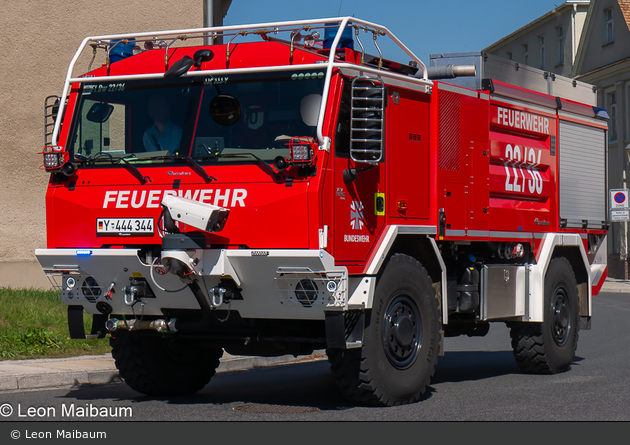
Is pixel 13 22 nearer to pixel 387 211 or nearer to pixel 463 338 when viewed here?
pixel 463 338

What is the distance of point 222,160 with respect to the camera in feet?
23.8

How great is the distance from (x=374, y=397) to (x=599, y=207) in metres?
5.74

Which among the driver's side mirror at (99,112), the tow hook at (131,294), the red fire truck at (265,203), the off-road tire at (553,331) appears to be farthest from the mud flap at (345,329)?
the off-road tire at (553,331)

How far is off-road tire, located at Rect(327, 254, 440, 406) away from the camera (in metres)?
7.42

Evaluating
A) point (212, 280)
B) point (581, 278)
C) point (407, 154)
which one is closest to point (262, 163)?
point (212, 280)

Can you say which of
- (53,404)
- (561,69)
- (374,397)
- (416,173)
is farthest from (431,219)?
(561,69)

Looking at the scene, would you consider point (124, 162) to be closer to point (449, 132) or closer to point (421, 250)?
point (421, 250)

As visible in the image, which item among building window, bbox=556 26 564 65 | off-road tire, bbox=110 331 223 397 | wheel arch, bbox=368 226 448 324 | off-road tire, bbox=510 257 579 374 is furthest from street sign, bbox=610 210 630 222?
off-road tire, bbox=110 331 223 397

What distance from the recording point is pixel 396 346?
781 cm

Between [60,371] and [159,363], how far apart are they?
1.61 m

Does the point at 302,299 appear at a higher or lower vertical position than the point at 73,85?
lower

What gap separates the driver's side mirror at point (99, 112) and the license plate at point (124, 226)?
0.97 meters

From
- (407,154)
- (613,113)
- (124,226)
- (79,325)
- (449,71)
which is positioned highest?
(613,113)

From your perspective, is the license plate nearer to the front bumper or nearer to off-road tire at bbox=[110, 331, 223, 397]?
the front bumper
